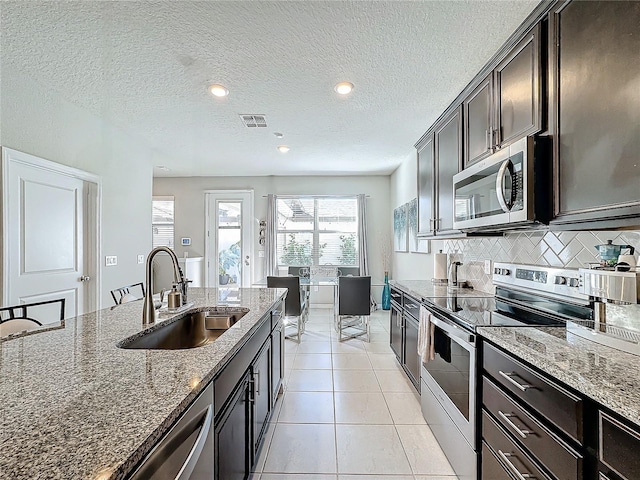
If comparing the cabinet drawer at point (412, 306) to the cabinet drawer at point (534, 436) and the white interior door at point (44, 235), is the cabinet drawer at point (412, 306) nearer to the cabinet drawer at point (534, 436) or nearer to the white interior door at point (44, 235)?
the cabinet drawer at point (534, 436)

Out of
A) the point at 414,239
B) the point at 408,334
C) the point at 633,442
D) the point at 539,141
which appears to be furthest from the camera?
the point at 414,239

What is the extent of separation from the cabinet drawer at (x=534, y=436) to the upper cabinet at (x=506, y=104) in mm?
1244

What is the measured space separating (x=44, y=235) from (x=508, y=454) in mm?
3796

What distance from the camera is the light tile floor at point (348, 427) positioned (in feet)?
5.95

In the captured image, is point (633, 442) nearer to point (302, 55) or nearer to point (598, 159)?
point (598, 159)

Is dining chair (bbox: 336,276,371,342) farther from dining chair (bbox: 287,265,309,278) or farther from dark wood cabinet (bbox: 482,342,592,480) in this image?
dark wood cabinet (bbox: 482,342,592,480)

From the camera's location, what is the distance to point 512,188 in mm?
1600

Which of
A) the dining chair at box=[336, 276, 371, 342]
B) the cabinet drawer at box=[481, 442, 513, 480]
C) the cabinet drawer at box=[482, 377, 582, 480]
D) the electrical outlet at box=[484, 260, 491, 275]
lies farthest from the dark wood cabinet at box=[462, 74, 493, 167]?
the dining chair at box=[336, 276, 371, 342]

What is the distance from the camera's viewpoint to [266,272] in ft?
20.2

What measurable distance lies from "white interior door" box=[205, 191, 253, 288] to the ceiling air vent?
2.78 meters

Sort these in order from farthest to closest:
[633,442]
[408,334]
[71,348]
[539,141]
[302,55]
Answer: [408,334]
[302,55]
[539,141]
[71,348]
[633,442]

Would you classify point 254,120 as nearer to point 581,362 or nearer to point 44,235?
point 44,235

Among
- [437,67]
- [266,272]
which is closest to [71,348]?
[437,67]

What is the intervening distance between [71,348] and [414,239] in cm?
408
